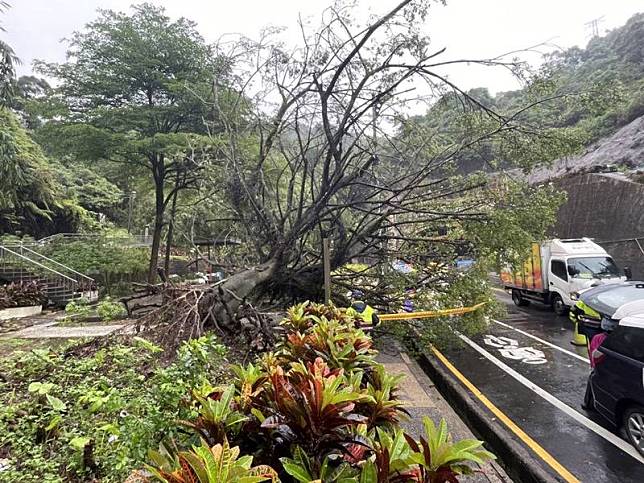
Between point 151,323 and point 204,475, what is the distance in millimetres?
4188

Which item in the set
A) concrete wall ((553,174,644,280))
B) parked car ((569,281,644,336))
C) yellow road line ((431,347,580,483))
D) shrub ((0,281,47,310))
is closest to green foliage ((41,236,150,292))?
shrub ((0,281,47,310))

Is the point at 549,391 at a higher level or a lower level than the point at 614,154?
lower

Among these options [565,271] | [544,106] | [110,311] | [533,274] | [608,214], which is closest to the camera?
[544,106]

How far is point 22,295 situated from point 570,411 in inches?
542

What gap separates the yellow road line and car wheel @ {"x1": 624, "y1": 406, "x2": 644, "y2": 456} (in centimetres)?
84


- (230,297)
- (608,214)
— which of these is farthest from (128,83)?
(608,214)

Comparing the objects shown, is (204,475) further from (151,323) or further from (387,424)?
(151,323)

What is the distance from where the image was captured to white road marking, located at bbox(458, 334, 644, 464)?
4164 millimetres

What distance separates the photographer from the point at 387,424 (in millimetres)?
2338

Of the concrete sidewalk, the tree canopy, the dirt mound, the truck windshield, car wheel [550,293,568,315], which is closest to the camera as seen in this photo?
the concrete sidewalk

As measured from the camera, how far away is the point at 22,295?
38.3 ft

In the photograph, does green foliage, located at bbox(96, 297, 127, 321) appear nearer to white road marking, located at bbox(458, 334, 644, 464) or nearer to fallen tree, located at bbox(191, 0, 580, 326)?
fallen tree, located at bbox(191, 0, 580, 326)

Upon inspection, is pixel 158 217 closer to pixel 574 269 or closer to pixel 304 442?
pixel 574 269

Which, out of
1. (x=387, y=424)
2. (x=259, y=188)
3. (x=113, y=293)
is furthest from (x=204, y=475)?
(x=113, y=293)
